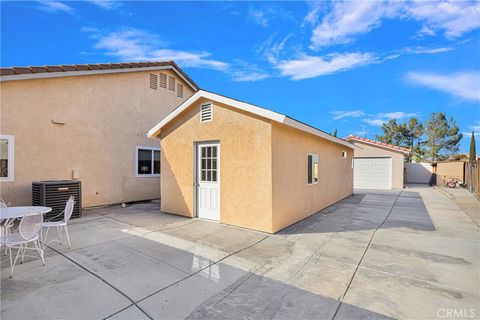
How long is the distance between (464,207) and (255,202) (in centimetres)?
1045

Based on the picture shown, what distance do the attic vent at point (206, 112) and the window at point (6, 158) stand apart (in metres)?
6.04

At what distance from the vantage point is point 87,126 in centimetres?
928

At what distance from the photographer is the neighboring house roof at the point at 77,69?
7020mm

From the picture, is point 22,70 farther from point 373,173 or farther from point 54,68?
point 373,173

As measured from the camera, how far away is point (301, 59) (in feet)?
47.9

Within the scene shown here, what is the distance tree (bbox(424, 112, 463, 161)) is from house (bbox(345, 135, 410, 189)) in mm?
17261

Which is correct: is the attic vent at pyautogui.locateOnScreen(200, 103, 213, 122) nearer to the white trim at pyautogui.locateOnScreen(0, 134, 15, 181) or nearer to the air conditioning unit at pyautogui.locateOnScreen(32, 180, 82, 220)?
the air conditioning unit at pyautogui.locateOnScreen(32, 180, 82, 220)

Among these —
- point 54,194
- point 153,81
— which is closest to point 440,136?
point 153,81

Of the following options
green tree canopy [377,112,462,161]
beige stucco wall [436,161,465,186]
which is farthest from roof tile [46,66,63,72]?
green tree canopy [377,112,462,161]

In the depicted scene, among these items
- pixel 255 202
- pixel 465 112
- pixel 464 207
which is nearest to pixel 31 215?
pixel 255 202

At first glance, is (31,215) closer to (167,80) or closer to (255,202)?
(255,202)

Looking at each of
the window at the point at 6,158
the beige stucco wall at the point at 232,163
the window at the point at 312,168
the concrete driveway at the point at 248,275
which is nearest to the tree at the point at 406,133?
the window at the point at 312,168

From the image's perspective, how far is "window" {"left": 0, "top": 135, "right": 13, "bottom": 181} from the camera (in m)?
7.14

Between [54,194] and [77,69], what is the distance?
15.6ft
